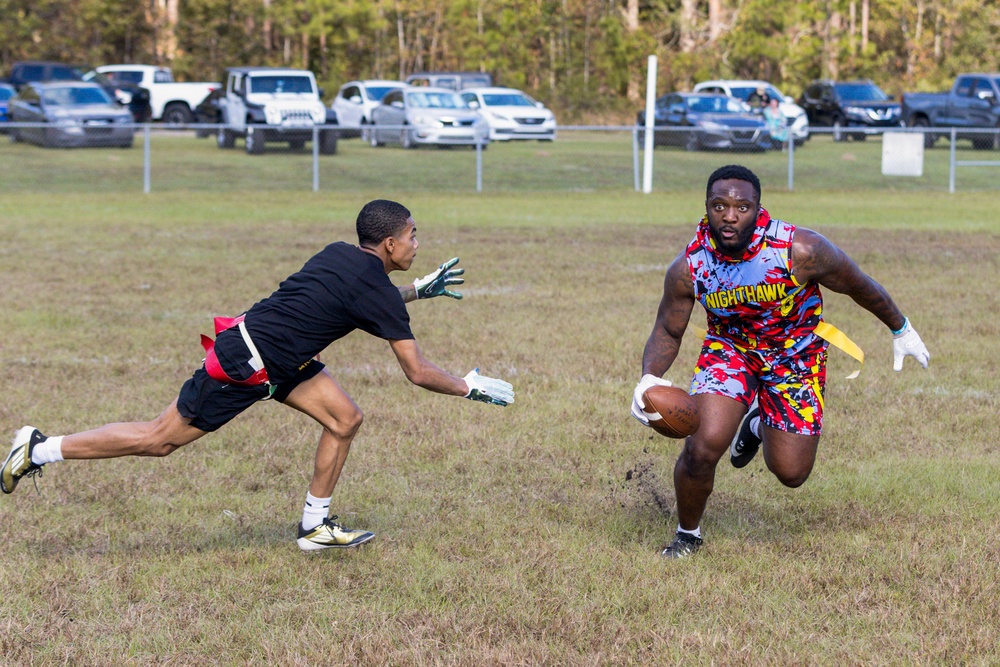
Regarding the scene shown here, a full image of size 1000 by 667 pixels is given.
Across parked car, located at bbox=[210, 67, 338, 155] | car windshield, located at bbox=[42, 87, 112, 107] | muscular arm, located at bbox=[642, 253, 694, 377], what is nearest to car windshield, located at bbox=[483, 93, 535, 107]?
parked car, located at bbox=[210, 67, 338, 155]

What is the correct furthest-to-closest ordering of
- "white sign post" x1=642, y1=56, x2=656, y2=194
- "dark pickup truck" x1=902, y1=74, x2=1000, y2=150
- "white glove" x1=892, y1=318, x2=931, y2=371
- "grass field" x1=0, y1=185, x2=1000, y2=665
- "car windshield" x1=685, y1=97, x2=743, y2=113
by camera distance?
"dark pickup truck" x1=902, y1=74, x2=1000, y2=150
"car windshield" x1=685, y1=97, x2=743, y2=113
"white sign post" x1=642, y1=56, x2=656, y2=194
"white glove" x1=892, y1=318, x2=931, y2=371
"grass field" x1=0, y1=185, x2=1000, y2=665

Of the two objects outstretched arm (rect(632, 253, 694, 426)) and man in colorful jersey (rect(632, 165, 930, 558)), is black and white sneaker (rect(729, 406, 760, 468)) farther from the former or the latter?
outstretched arm (rect(632, 253, 694, 426))

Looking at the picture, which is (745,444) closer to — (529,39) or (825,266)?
(825,266)

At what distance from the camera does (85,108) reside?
102ft

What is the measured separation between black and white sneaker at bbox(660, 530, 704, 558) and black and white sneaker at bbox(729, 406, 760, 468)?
65cm

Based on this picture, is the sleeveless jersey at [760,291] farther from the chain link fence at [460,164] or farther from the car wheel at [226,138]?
the car wheel at [226,138]

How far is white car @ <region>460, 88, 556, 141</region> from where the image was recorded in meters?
33.1

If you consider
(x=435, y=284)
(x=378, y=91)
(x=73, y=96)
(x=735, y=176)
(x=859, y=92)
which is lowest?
(x=435, y=284)

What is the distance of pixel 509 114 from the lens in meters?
34.8

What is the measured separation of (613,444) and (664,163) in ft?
71.4

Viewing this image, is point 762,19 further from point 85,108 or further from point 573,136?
point 85,108

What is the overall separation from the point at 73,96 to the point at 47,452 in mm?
28790

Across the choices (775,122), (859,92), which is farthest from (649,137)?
(859,92)

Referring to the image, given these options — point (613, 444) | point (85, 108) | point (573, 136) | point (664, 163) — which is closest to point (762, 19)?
point (573, 136)
